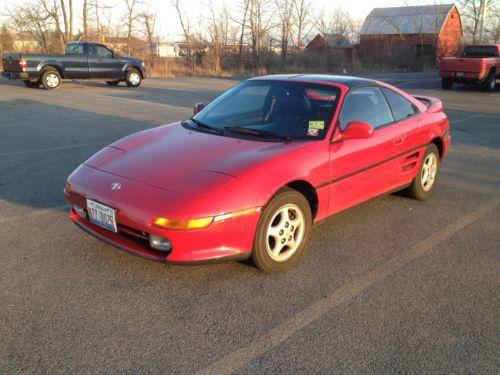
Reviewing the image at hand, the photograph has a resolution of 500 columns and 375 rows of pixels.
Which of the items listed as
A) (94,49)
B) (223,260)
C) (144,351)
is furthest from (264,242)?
(94,49)

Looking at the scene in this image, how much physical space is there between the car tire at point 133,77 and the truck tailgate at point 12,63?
4.30 meters

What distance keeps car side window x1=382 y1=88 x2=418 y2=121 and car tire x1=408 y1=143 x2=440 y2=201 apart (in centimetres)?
53

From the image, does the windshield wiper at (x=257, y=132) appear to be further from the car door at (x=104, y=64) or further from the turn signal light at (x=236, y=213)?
the car door at (x=104, y=64)

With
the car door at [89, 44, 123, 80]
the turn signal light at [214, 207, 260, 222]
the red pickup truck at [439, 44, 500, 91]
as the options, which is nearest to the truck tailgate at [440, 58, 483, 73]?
the red pickup truck at [439, 44, 500, 91]

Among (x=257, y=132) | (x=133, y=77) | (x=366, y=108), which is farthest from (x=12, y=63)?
(x=366, y=108)

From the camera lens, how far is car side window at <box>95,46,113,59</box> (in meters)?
18.7

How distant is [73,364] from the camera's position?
2457 millimetres

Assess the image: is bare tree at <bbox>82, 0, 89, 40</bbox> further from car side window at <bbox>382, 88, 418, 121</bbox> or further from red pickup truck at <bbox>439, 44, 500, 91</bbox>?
car side window at <bbox>382, 88, 418, 121</bbox>

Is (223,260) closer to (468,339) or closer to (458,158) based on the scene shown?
(468,339)

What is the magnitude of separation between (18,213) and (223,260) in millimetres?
2645

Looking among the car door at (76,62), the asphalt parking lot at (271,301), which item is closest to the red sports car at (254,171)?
the asphalt parking lot at (271,301)

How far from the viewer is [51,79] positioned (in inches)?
690

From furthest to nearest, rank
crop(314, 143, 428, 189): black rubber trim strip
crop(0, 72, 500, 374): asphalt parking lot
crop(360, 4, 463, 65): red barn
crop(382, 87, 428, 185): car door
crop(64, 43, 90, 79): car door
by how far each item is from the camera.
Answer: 1. crop(360, 4, 463, 65): red barn
2. crop(64, 43, 90, 79): car door
3. crop(382, 87, 428, 185): car door
4. crop(314, 143, 428, 189): black rubber trim strip
5. crop(0, 72, 500, 374): asphalt parking lot

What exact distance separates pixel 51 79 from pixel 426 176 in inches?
636
